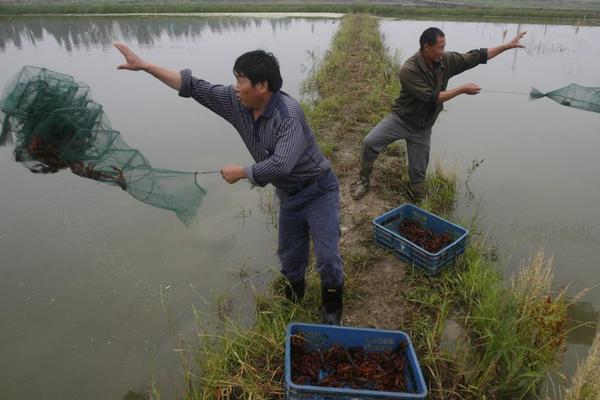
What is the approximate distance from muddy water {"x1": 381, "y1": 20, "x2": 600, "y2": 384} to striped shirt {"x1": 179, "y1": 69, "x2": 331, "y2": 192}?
1.66 meters

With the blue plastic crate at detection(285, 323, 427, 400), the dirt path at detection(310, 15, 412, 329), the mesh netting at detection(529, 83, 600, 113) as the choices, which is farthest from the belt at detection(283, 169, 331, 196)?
the mesh netting at detection(529, 83, 600, 113)

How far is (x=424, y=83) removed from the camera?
11.3 ft

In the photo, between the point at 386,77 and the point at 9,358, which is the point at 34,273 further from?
the point at 386,77

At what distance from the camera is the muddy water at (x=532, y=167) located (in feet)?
11.7

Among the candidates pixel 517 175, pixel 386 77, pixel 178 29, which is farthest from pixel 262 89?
pixel 178 29

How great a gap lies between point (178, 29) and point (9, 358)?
55.8ft

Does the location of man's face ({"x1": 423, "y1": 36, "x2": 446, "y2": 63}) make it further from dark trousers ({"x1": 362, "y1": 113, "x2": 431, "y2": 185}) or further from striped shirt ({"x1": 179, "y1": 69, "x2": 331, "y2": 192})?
striped shirt ({"x1": 179, "y1": 69, "x2": 331, "y2": 192})

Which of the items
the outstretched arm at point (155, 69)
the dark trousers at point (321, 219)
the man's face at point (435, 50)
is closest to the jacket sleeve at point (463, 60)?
the man's face at point (435, 50)

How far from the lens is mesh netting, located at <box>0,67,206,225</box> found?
7.77 ft

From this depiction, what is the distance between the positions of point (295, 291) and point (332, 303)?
371 mm

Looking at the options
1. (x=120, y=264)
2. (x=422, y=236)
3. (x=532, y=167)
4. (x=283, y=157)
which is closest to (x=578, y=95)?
(x=532, y=167)

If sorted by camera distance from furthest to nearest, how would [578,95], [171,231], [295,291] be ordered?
[578,95]
[171,231]
[295,291]

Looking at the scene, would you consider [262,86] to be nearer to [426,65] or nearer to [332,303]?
[332,303]

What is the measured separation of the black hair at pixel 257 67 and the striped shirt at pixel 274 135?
0.45 ft
